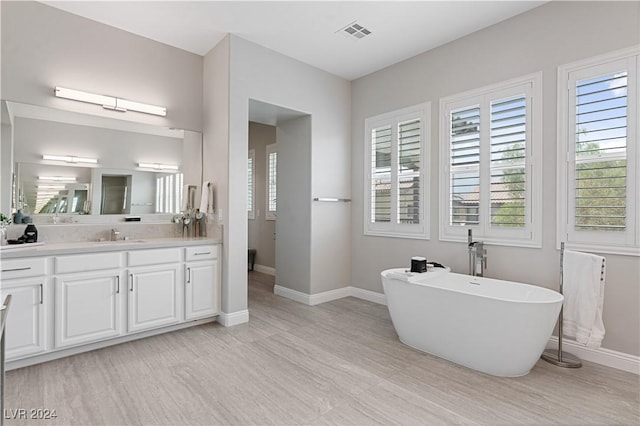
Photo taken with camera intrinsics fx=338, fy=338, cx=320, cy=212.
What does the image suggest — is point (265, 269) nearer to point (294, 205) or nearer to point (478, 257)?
point (294, 205)

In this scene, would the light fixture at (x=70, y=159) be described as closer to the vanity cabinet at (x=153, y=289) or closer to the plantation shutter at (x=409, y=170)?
the vanity cabinet at (x=153, y=289)

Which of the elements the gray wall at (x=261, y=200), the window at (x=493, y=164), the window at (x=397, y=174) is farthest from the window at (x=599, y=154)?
the gray wall at (x=261, y=200)

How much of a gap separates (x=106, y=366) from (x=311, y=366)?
156 centimetres

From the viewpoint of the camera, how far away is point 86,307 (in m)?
2.76

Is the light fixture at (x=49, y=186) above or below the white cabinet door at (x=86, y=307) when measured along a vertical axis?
above

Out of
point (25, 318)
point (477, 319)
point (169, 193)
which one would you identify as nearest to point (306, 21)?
point (169, 193)

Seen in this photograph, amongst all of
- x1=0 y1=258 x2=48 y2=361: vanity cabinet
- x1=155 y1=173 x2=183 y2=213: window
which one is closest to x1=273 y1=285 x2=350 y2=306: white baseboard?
x1=155 y1=173 x2=183 y2=213: window

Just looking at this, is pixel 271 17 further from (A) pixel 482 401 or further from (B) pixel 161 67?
(A) pixel 482 401

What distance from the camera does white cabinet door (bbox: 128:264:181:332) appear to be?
301cm

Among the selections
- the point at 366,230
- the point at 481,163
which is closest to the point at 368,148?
the point at 366,230

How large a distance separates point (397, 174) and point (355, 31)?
5.49 ft

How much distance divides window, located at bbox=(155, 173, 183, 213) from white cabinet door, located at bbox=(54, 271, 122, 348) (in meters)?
1.04

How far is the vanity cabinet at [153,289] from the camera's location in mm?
3006

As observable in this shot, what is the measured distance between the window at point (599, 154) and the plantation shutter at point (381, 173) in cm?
185
